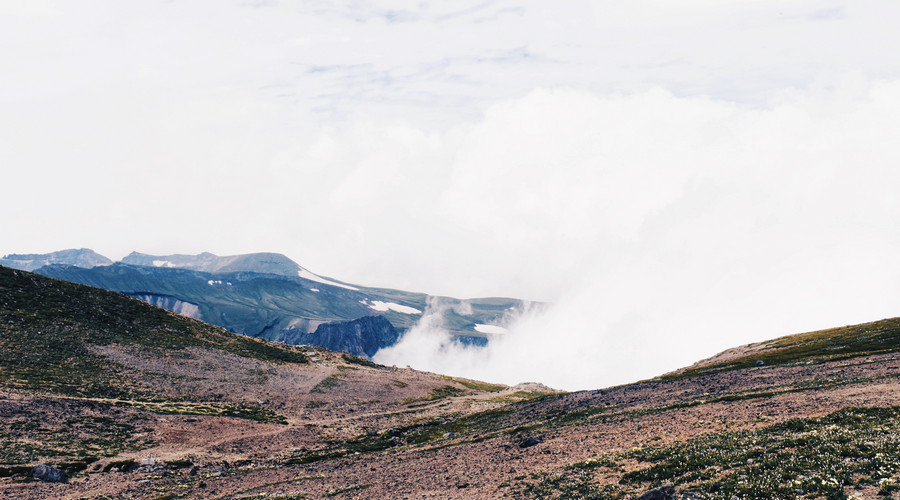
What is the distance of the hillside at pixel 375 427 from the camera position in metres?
27.5

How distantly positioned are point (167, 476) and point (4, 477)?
1392 cm

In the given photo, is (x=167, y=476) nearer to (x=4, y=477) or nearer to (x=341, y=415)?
(x=4, y=477)

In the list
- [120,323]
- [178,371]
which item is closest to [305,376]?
[178,371]

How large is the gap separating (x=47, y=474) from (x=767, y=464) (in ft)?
195

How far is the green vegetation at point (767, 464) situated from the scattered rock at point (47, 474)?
45.6m

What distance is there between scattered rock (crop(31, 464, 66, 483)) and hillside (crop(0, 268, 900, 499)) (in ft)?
2.88

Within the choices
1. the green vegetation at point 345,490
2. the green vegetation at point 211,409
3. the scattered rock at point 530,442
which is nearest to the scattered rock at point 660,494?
the scattered rock at point 530,442

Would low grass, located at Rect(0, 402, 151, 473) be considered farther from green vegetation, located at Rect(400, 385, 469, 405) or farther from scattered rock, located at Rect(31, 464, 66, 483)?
green vegetation, located at Rect(400, 385, 469, 405)

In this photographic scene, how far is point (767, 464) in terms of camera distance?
24922 millimetres

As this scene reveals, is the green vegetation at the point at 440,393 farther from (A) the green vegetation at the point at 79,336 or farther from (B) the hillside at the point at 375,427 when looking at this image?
(A) the green vegetation at the point at 79,336

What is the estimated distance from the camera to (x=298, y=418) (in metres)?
94.4

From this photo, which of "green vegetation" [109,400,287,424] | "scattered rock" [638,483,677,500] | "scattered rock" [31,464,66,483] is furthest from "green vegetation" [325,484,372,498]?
"green vegetation" [109,400,287,424]

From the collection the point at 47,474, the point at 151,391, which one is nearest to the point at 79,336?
the point at 151,391

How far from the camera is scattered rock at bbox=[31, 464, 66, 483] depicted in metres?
47.5
